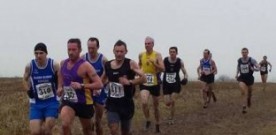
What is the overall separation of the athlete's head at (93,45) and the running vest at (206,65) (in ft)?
35.6

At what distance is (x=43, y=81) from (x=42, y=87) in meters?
0.11

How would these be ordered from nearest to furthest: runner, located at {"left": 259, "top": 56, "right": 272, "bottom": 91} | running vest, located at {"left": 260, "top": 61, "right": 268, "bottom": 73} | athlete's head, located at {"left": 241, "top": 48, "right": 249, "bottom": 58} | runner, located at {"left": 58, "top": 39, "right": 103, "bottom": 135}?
1. runner, located at {"left": 58, "top": 39, "right": 103, "bottom": 135}
2. athlete's head, located at {"left": 241, "top": 48, "right": 249, "bottom": 58}
3. runner, located at {"left": 259, "top": 56, "right": 272, "bottom": 91}
4. running vest, located at {"left": 260, "top": 61, "right": 268, "bottom": 73}

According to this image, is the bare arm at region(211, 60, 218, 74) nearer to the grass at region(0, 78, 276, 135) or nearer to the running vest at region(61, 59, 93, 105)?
the grass at region(0, 78, 276, 135)

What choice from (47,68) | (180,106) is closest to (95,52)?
(47,68)

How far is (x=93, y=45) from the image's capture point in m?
12.5

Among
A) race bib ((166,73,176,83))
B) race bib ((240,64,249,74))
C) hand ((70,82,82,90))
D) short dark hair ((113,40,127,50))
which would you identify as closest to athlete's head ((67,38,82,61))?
hand ((70,82,82,90))

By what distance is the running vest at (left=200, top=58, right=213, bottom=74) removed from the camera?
899 inches

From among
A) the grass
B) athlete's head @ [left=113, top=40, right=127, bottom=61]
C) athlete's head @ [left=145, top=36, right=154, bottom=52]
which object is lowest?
the grass

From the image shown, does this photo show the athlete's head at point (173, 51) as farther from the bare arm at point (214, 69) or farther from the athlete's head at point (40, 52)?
the athlete's head at point (40, 52)

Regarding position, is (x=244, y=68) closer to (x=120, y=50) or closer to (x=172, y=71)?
(x=172, y=71)

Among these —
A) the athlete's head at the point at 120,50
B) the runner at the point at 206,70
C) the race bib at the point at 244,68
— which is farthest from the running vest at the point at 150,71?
the runner at the point at 206,70

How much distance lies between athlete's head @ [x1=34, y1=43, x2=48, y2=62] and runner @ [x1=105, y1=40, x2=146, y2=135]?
3.87 ft

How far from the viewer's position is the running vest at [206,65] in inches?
899

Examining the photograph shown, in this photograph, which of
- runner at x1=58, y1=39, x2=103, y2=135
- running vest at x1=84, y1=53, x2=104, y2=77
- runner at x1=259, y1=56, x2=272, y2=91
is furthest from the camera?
runner at x1=259, y1=56, x2=272, y2=91
